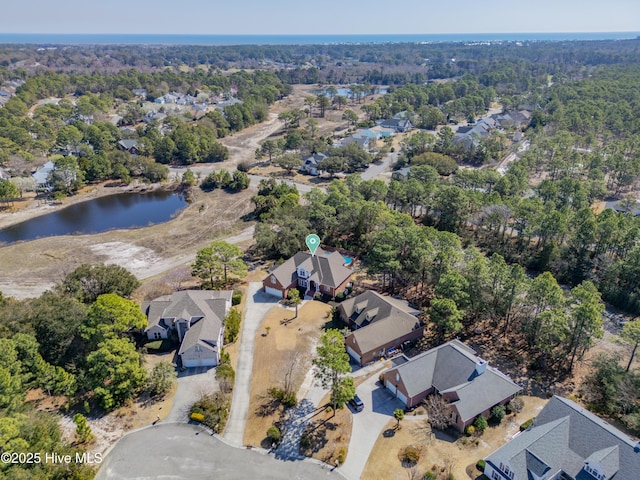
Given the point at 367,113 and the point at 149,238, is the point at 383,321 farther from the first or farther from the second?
the point at 367,113

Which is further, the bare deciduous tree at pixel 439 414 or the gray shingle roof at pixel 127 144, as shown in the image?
the gray shingle roof at pixel 127 144

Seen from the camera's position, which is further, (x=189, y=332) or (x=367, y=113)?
(x=367, y=113)

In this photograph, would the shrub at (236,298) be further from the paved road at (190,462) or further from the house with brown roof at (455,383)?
the house with brown roof at (455,383)

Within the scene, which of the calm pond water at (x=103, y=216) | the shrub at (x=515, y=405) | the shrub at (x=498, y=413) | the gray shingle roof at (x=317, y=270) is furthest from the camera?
the calm pond water at (x=103, y=216)

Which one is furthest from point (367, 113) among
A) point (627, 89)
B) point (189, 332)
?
A: point (189, 332)

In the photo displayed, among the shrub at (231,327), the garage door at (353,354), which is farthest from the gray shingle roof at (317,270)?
the garage door at (353,354)

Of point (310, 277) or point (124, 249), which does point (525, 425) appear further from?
point (124, 249)

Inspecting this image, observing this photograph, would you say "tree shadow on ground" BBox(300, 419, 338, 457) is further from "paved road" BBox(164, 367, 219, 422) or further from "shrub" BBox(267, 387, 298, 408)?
"paved road" BBox(164, 367, 219, 422)
